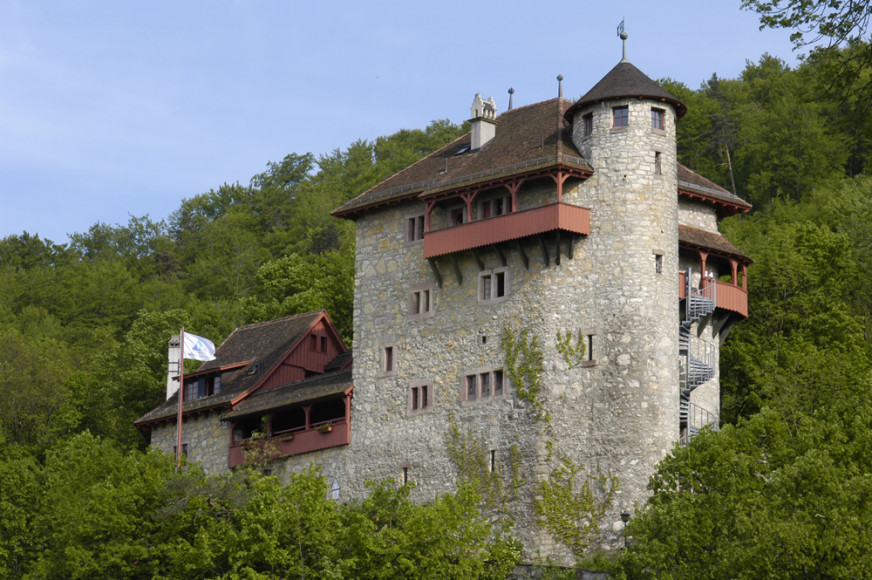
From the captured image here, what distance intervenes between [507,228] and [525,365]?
185 inches

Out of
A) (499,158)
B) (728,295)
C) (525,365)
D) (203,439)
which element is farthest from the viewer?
(203,439)

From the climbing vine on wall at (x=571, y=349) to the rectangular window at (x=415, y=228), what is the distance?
7.62 meters

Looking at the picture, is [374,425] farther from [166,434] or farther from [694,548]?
[694,548]

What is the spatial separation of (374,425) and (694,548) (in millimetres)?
16113

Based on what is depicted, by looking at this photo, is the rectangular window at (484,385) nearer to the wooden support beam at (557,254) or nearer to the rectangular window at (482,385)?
the rectangular window at (482,385)

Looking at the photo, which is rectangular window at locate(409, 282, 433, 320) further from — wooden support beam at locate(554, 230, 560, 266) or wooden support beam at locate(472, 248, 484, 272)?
wooden support beam at locate(554, 230, 560, 266)

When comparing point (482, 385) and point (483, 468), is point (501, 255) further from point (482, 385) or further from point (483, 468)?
point (483, 468)

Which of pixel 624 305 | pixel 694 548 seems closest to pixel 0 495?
pixel 624 305

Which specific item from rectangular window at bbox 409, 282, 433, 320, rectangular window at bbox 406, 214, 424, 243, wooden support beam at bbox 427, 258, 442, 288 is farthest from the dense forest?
rectangular window at bbox 406, 214, 424, 243

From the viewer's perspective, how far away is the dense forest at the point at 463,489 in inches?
1414

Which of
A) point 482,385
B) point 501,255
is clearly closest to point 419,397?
point 482,385

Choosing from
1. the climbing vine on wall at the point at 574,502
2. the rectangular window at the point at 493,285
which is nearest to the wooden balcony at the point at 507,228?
the rectangular window at the point at 493,285

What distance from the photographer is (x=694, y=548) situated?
3669cm

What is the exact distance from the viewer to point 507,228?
154ft
